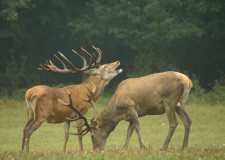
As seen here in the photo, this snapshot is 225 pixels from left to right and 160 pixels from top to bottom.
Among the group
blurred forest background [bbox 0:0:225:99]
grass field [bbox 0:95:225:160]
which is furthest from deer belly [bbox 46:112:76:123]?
blurred forest background [bbox 0:0:225:99]

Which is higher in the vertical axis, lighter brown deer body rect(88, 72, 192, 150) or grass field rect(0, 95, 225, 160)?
lighter brown deer body rect(88, 72, 192, 150)

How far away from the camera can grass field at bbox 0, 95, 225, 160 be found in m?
11.3

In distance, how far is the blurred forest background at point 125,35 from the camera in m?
33.3

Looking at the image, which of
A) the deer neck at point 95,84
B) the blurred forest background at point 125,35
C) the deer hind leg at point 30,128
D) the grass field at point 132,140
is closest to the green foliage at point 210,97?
Answer: the grass field at point 132,140

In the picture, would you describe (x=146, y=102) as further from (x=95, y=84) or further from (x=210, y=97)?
(x=210, y=97)

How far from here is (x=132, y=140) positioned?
712 inches

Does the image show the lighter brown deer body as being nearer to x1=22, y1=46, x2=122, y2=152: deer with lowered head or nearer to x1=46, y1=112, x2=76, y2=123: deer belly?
x1=22, y1=46, x2=122, y2=152: deer with lowered head

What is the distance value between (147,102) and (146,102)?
0.08 ft

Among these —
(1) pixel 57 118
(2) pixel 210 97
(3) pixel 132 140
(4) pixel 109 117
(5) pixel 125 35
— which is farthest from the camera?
(5) pixel 125 35

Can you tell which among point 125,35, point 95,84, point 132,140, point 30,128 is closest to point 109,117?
point 30,128

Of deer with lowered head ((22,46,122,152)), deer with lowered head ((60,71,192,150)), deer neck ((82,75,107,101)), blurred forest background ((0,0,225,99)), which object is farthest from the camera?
blurred forest background ((0,0,225,99))

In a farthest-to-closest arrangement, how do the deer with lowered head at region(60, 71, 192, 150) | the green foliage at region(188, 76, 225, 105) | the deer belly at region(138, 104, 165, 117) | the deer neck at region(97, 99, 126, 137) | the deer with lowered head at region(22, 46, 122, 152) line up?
the green foliage at region(188, 76, 225, 105) → the deer with lowered head at region(22, 46, 122, 152) → the deer neck at region(97, 99, 126, 137) → the deer belly at region(138, 104, 165, 117) → the deer with lowered head at region(60, 71, 192, 150)

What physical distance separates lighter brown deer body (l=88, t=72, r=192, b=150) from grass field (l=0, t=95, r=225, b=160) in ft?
1.52

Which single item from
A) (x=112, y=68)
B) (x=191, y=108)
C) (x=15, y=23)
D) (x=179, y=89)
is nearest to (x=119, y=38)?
(x=15, y=23)
